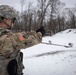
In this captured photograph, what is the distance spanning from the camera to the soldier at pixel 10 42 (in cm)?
225

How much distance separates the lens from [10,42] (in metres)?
2.23

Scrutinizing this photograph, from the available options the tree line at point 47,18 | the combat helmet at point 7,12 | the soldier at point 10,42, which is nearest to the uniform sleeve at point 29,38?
the soldier at point 10,42

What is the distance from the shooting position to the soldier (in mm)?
2246

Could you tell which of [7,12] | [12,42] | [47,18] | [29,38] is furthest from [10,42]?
[47,18]

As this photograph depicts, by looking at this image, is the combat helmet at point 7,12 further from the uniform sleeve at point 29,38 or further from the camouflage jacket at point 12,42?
the uniform sleeve at point 29,38

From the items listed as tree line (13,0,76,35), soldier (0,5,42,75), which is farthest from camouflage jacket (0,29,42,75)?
tree line (13,0,76,35)

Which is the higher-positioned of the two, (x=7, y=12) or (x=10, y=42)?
(x=7, y=12)

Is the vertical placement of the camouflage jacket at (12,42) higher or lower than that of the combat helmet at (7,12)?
lower

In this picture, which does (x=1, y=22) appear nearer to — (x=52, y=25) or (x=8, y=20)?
(x=8, y=20)

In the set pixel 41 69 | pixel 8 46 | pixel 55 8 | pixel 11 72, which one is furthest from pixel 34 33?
pixel 55 8

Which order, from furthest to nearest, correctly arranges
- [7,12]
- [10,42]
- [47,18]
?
[47,18]
[7,12]
[10,42]

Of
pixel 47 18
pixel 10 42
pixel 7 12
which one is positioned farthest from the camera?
pixel 47 18

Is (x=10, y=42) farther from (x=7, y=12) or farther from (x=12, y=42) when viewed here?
(x=7, y=12)

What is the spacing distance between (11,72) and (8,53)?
303 millimetres
